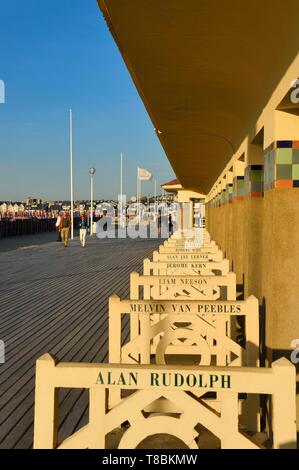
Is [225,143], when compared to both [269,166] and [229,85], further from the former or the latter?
[269,166]

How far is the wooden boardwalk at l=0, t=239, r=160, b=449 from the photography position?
4711 mm

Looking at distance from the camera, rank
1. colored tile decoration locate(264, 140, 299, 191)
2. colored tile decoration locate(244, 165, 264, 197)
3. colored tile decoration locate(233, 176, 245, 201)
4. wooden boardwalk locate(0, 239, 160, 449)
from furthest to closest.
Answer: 1. colored tile decoration locate(233, 176, 245, 201)
2. colored tile decoration locate(244, 165, 264, 197)
3. wooden boardwalk locate(0, 239, 160, 449)
4. colored tile decoration locate(264, 140, 299, 191)

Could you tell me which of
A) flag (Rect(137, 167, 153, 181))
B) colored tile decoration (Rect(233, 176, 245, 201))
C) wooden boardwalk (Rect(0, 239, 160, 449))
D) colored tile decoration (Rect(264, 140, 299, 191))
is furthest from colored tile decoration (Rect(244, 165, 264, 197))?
flag (Rect(137, 167, 153, 181))

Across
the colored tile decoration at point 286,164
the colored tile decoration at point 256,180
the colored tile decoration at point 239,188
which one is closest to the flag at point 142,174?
the colored tile decoration at point 239,188

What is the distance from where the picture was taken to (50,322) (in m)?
8.62

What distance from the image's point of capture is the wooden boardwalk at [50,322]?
185 inches

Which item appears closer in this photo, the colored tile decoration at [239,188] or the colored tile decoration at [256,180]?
the colored tile decoration at [256,180]

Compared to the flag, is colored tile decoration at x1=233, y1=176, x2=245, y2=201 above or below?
below

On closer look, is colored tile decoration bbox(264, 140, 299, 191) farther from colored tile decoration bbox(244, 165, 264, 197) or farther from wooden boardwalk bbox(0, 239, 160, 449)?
wooden boardwalk bbox(0, 239, 160, 449)

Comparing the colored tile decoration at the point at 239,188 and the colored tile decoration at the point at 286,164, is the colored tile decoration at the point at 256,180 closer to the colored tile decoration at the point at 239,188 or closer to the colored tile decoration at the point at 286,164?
the colored tile decoration at the point at 239,188

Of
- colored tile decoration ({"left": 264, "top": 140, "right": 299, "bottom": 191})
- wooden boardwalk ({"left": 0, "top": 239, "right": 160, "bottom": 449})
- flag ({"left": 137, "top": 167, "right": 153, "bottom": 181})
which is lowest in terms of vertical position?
wooden boardwalk ({"left": 0, "top": 239, "right": 160, "bottom": 449})

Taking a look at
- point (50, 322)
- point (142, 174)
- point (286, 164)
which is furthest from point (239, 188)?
point (142, 174)

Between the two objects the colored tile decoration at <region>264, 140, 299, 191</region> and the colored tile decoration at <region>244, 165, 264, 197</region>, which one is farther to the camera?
the colored tile decoration at <region>244, 165, 264, 197</region>

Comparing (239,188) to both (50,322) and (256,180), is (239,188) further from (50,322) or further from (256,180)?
(50,322)
